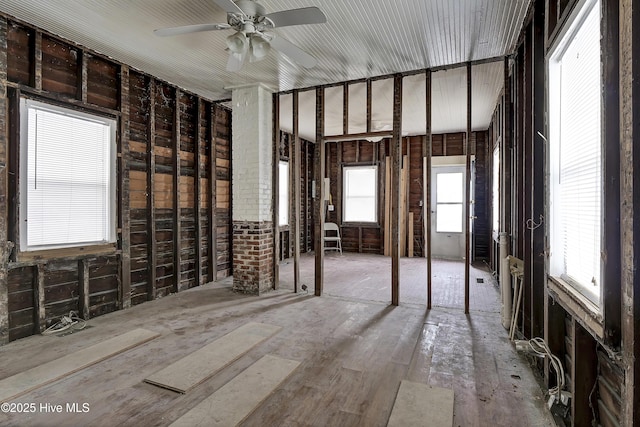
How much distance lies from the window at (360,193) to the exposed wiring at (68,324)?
6102 millimetres

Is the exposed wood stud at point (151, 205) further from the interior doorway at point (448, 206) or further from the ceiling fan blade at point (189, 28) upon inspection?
the interior doorway at point (448, 206)

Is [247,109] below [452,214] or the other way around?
the other way around

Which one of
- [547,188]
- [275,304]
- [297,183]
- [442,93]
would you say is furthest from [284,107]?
[547,188]

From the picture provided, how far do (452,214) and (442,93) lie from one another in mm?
3387

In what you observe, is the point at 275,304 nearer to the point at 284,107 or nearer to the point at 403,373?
the point at 403,373

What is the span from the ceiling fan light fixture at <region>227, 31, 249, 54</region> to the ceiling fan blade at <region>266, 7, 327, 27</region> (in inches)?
12.9

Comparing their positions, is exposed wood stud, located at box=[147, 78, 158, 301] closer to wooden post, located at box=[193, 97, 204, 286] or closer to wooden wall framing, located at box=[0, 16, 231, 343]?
wooden wall framing, located at box=[0, 16, 231, 343]

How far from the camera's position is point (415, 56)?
363 cm

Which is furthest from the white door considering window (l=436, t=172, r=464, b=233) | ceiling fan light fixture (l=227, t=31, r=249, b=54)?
ceiling fan light fixture (l=227, t=31, r=249, b=54)

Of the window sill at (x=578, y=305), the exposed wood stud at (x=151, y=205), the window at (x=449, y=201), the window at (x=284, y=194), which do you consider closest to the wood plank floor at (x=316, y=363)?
the exposed wood stud at (x=151, y=205)

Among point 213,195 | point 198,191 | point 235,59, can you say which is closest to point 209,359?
point 235,59

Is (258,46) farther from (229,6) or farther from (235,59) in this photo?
(229,6)

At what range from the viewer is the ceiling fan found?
2.33 m

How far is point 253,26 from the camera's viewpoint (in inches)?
102
